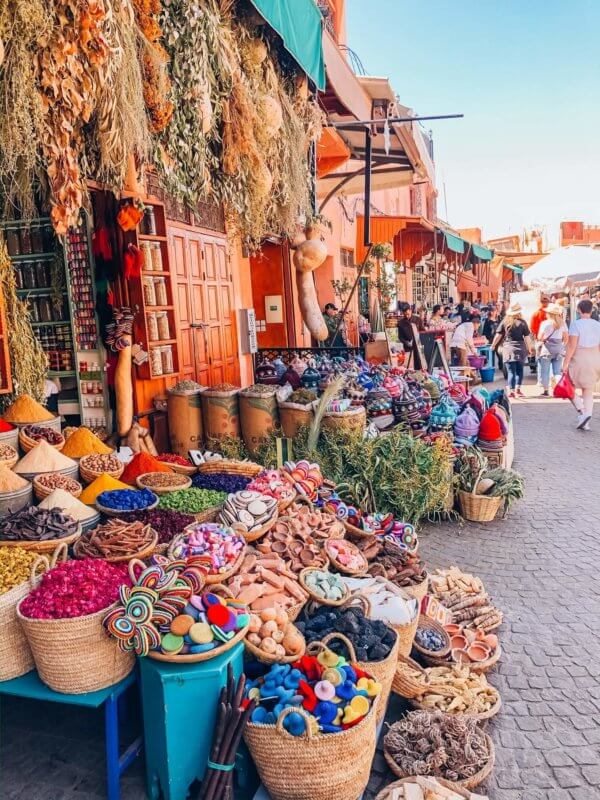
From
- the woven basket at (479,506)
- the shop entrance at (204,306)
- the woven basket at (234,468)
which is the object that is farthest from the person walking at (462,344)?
the woven basket at (234,468)

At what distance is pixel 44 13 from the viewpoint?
2943mm

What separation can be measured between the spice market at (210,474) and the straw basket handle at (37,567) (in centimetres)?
1

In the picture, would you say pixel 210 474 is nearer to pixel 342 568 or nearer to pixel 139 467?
pixel 139 467

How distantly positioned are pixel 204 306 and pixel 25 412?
2.81m

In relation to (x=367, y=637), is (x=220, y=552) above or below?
above

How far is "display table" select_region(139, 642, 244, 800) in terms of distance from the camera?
8.73ft

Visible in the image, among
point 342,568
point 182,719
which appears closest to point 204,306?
point 342,568

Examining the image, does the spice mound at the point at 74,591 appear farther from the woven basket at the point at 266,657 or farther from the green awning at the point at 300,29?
the green awning at the point at 300,29

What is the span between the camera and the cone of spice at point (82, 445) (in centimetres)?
511

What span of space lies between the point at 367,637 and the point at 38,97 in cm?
306

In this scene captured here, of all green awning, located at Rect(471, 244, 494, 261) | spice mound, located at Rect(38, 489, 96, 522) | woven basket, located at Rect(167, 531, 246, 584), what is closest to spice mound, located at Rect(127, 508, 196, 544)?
woven basket, located at Rect(167, 531, 246, 584)

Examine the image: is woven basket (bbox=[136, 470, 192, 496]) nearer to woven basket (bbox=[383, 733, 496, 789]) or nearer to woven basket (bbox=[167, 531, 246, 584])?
woven basket (bbox=[167, 531, 246, 584])

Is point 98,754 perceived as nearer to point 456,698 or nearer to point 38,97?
point 456,698

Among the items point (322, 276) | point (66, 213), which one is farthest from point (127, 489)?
point (322, 276)
